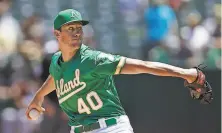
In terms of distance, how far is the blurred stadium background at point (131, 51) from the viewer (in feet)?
30.5

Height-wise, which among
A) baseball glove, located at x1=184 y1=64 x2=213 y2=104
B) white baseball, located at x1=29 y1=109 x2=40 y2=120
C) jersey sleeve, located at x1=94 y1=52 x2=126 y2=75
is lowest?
white baseball, located at x1=29 y1=109 x2=40 y2=120

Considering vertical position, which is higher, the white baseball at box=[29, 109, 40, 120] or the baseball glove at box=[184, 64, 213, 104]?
the baseball glove at box=[184, 64, 213, 104]

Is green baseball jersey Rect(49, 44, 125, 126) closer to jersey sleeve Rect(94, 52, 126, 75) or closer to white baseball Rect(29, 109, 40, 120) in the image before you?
jersey sleeve Rect(94, 52, 126, 75)

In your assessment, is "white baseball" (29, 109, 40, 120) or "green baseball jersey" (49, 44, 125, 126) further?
"white baseball" (29, 109, 40, 120)

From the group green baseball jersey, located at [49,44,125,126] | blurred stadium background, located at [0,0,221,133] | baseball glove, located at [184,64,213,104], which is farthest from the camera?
blurred stadium background, located at [0,0,221,133]

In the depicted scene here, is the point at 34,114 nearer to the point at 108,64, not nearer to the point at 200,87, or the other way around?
the point at 108,64

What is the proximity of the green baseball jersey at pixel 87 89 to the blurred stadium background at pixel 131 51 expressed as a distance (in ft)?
12.9

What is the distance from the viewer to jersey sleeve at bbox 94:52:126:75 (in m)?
5.02

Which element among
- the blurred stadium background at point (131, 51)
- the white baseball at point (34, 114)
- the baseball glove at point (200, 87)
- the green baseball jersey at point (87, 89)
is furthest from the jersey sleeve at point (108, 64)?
the blurred stadium background at point (131, 51)

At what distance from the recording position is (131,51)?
32.8ft

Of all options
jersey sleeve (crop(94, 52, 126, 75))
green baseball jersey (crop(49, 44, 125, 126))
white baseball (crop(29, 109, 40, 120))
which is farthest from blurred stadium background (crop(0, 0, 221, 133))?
jersey sleeve (crop(94, 52, 126, 75))

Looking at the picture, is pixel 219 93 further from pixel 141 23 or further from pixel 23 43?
pixel 23 43

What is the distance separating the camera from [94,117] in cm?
527

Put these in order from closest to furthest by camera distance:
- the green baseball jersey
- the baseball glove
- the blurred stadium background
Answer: the baseball glove → the green baseball jersey → the blurred stadium background
